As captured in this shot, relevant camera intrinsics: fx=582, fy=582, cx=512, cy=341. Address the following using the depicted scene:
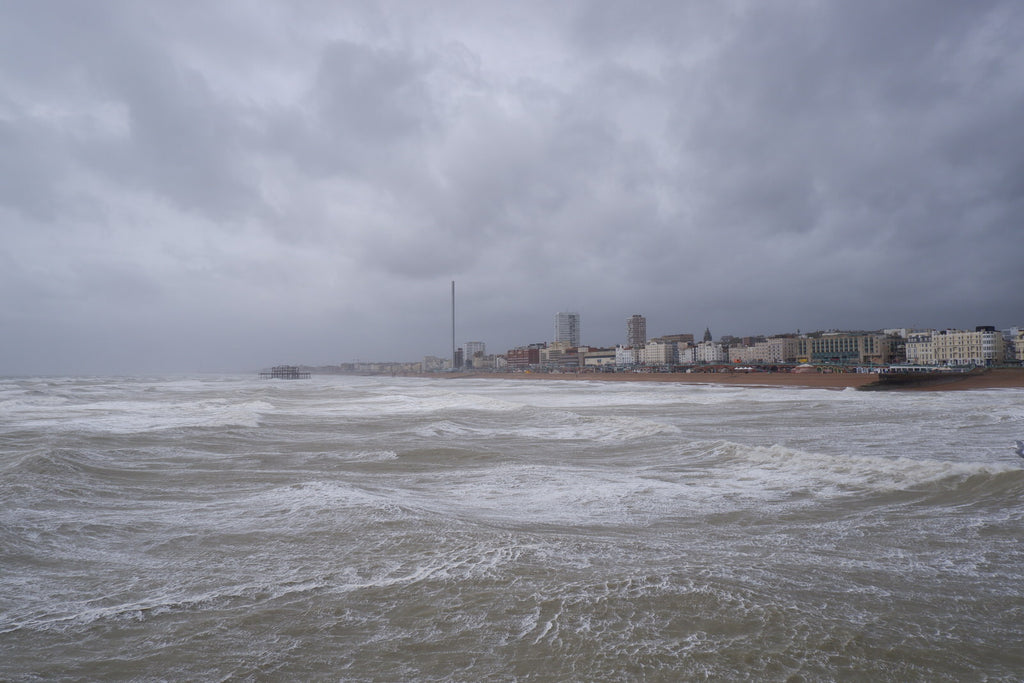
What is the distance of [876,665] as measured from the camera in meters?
3.13

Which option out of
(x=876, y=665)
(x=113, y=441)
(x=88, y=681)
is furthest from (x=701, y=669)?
(x=113, y=441)

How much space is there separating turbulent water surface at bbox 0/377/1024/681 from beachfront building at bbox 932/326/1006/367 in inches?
4370

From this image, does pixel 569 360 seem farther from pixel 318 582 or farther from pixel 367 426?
pixel 318 582

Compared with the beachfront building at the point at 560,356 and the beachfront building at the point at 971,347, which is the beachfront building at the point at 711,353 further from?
the beachfront building at the point at 971,347

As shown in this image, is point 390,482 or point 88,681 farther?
point 390,482

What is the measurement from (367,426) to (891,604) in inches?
543

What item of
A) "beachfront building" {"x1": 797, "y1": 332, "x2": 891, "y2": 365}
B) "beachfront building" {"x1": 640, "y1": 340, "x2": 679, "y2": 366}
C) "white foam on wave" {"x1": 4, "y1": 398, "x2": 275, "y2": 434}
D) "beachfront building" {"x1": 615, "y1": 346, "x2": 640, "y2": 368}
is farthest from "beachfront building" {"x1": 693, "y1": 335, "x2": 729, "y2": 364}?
"white foam on wave" {"x1": 4, "y1": 398, "x2": 275, "y2": 434}

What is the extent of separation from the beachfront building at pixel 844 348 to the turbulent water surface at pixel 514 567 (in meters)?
121

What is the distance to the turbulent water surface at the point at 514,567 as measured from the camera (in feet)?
10.6

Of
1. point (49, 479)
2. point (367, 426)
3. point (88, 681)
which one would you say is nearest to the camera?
point (88, 681)

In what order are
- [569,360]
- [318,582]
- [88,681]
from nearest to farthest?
1. [88,681]
2. [318,582]
3. [569,360]

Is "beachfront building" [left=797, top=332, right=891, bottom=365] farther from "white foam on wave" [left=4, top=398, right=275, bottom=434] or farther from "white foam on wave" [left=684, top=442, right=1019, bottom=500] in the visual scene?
"white foam on wave" [left=684, top=442, right=1019, bottom=500]

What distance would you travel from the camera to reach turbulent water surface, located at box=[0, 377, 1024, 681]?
10.6 ft

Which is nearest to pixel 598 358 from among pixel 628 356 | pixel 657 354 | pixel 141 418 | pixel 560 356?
pixel 628 356
